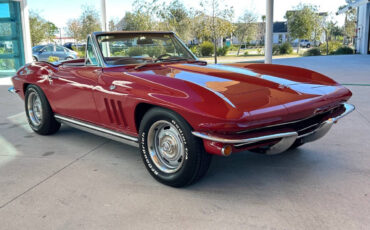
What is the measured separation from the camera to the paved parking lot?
2523 millimetres

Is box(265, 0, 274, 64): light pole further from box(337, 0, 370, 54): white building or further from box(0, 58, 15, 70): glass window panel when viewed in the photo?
box(337, 0, 370, 54): white building

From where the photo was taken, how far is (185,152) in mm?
2840

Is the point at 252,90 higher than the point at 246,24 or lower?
Result: lower

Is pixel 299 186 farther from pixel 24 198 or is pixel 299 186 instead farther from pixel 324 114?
pixel 24 198

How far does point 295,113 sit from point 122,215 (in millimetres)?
1539

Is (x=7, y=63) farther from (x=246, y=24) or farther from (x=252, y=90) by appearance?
(x=246, y=24)

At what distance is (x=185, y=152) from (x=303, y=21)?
38.6 metres

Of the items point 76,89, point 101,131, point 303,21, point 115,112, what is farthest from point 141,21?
point 303,21

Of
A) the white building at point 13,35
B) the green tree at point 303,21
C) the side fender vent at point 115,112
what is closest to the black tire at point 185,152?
the side fender vent at point 115,112

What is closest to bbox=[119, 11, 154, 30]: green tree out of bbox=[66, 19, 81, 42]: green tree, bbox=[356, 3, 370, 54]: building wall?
bbox=[66, 19, 81, 42]: green tree

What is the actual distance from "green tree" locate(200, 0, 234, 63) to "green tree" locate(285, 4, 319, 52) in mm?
17717

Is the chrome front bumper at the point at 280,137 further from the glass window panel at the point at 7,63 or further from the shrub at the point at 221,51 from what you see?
the shrub at the point at 221,51

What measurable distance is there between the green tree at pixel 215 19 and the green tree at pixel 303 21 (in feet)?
58.1

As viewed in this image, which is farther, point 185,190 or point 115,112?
point 115,112
